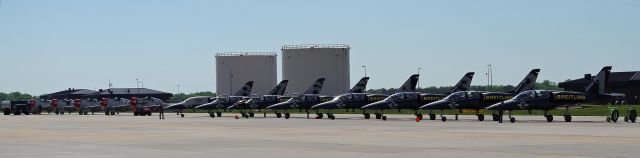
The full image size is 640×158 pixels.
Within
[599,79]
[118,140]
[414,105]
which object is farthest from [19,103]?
[118,140]

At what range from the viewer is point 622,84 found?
141500mm

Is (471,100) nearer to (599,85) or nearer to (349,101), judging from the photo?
(599,85)

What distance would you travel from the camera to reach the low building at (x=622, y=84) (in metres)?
140

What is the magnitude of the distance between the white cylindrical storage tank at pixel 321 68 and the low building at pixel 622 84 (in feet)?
128

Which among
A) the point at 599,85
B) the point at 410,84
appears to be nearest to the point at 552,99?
the point at 599,85

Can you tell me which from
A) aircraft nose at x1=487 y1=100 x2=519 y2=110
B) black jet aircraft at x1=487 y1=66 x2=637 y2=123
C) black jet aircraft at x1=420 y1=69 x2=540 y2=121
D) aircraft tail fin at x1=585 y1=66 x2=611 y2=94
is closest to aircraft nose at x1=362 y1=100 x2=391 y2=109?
black jet aircraft at x1=420 y1=69 x2=540 y2=121

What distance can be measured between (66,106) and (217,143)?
102 meters

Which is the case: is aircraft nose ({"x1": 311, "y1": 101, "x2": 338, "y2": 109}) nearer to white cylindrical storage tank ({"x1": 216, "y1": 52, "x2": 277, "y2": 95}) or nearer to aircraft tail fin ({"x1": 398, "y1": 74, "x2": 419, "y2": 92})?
aircraft tail fin ({"x1": 398, "y1": 74, "x2": 419, "y2": 92})

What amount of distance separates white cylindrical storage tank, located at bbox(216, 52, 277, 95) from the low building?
4167 centimetres

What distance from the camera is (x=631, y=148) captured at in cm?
2830

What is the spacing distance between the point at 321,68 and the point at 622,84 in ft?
153

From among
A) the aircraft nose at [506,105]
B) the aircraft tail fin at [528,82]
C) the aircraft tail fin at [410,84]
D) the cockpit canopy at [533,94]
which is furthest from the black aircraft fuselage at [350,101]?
the cockpit canopy at [533,94]

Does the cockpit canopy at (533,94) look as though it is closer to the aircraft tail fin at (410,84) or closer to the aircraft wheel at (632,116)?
the aircraft wheel at (632,116)

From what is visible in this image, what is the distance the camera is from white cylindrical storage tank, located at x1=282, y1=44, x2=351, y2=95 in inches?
4574
